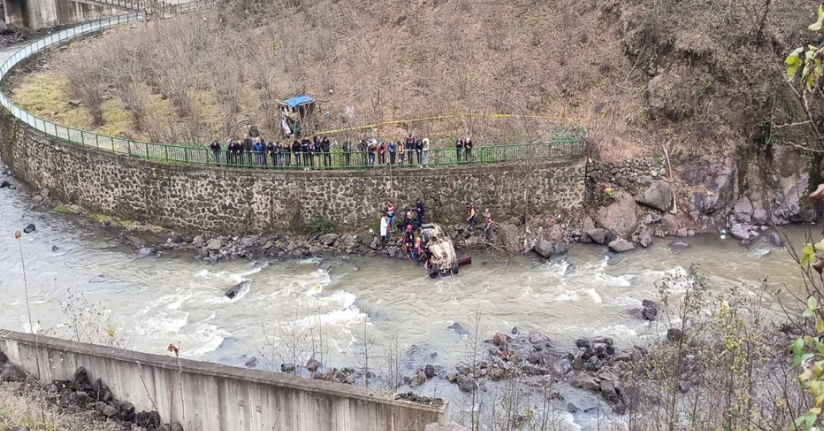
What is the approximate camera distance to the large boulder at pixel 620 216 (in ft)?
84.8

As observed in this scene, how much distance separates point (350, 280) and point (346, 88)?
12.5 metres

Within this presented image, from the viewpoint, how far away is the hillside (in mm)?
28312

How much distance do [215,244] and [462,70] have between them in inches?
539

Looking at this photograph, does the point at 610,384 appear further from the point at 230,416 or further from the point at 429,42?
the point at 429,42

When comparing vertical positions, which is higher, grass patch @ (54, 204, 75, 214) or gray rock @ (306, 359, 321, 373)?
grass patch @ (54, 204, 75, 214)

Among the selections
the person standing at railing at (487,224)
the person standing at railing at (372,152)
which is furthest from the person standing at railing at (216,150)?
the person standing at railing at (487,224)

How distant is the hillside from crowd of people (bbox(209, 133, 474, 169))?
3.48 metres

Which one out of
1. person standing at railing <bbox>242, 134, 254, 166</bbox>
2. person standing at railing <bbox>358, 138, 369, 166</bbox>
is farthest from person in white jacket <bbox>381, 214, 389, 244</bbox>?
person standing at railing <bbox>242, 134, 254, 166</bbox>

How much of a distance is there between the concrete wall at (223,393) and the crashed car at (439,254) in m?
9.60

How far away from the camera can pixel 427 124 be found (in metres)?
30.4

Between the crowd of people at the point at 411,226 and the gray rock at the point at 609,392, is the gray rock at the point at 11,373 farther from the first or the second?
the gray rock at the point at 609,392

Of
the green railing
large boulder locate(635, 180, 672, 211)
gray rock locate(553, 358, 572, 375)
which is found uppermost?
the green railing

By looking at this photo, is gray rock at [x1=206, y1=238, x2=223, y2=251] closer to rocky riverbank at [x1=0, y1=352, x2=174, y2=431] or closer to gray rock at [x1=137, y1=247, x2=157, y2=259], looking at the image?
gray rock at [x1=137, y1=247, x2=157, y2=259]

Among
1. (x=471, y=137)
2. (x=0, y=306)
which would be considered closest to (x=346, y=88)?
(x=471, y=137)
